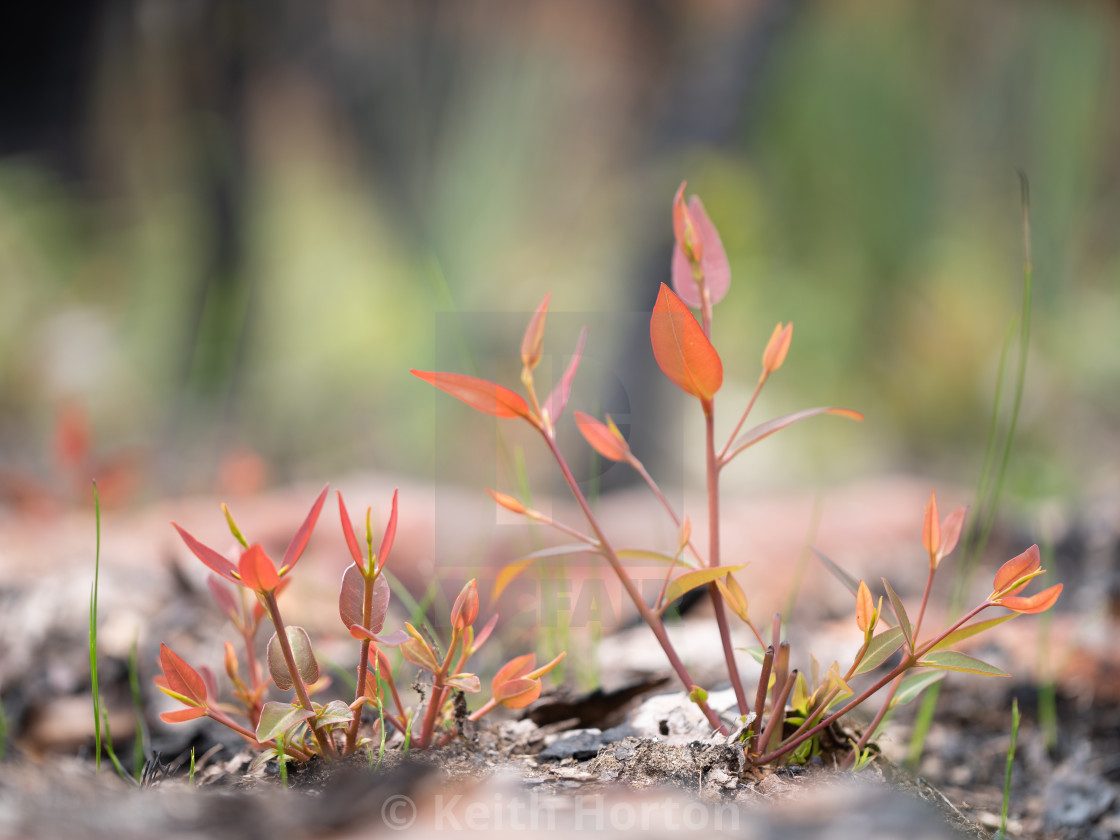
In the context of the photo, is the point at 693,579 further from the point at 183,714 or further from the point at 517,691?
the point at 183,714

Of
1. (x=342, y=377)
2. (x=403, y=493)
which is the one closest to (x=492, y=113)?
(x=342, y=377)

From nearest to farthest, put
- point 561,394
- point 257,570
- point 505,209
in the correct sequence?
point 257,570, point 561,394, point 505,209

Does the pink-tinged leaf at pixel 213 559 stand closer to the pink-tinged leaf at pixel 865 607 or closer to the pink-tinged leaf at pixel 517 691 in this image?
the pink-tinged leaf at pixel 517 691

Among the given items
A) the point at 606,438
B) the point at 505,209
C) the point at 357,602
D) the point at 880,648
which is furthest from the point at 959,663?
the point at 505,209

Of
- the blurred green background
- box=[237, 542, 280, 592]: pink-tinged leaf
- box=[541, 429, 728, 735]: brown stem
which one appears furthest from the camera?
the blurred green background

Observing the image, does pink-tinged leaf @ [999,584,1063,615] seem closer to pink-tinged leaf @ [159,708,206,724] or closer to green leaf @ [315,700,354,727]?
green leaf @ [315,700,354,727]

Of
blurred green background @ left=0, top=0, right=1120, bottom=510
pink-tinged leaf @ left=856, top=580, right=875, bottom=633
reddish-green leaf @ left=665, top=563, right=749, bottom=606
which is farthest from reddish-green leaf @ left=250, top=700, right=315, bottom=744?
blurred green background @ left=0, top=0, right=1120, bottom=510

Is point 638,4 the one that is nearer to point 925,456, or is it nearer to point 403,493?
point 925,456

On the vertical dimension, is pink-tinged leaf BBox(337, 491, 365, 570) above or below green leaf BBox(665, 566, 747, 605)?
above
